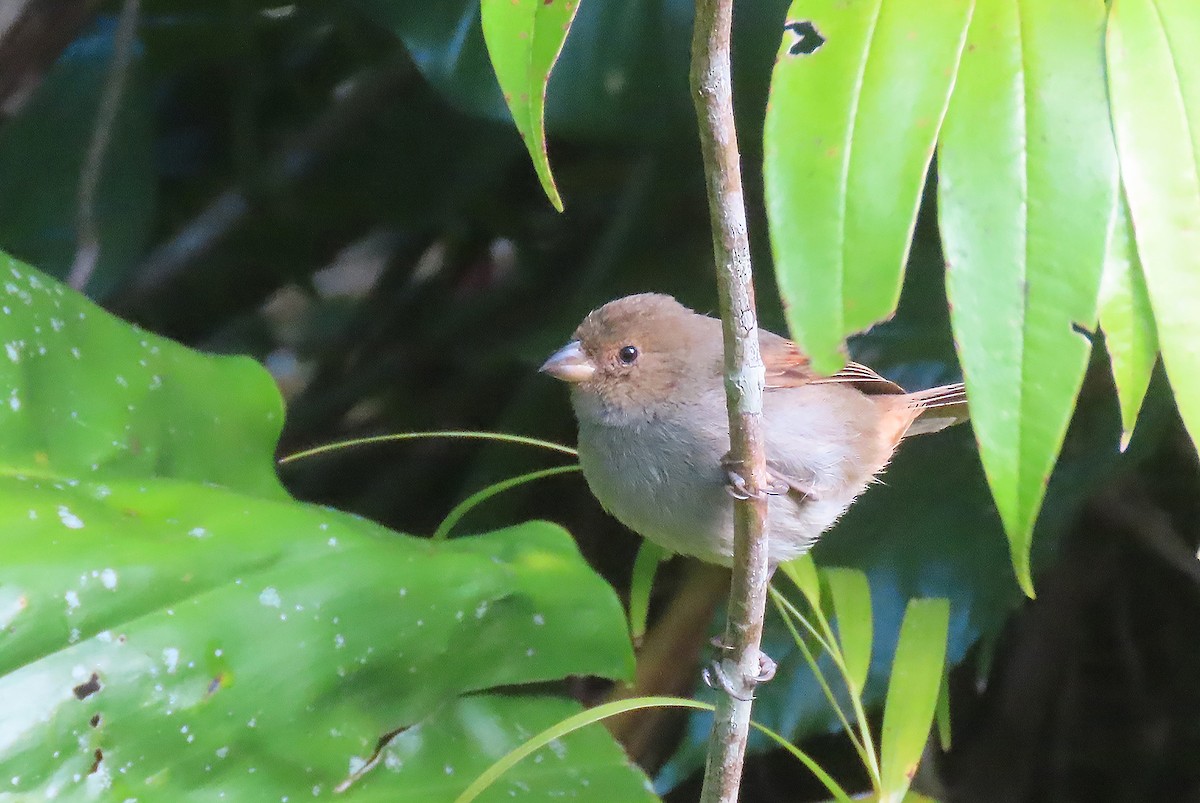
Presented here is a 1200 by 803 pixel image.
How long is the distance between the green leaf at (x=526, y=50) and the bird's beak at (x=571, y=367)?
0.70 meters

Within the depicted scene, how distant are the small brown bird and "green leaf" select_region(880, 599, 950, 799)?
0.59 feet

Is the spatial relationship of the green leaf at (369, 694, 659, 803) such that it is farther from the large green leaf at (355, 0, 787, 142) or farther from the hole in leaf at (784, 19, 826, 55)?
the large green leaf at (355, 0, 787, 142)

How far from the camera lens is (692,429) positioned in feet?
4.39

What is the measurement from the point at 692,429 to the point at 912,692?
42 centimetres

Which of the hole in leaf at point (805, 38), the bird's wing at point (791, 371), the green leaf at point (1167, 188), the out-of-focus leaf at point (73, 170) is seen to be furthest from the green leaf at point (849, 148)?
the out-of-focus leaf at point (73, 170)

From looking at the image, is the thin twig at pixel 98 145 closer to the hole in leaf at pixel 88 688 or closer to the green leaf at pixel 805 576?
the hole in leaf at pixel 88 688

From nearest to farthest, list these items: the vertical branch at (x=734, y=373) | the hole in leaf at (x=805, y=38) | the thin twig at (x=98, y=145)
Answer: the vertical branch at (x=734, y=373), the hole in leaf at (x=805, y=38), the thin twig at (x=98, y=145)

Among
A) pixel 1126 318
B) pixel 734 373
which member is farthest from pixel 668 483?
pixel 1126 318

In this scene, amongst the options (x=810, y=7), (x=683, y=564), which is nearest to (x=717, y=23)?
(x=810, y=7)

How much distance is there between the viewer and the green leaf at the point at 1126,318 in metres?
0.81

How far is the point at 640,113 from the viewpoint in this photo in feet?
5.34

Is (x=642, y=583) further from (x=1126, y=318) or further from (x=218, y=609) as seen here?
(x=1126, y=318)

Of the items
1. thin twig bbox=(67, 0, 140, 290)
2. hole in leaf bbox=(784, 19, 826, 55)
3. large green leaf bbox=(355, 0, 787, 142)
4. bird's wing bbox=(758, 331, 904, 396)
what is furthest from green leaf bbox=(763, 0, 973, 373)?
thin twig bbox=(67, 0, 140, 290)

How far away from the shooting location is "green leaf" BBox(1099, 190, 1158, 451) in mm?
812
